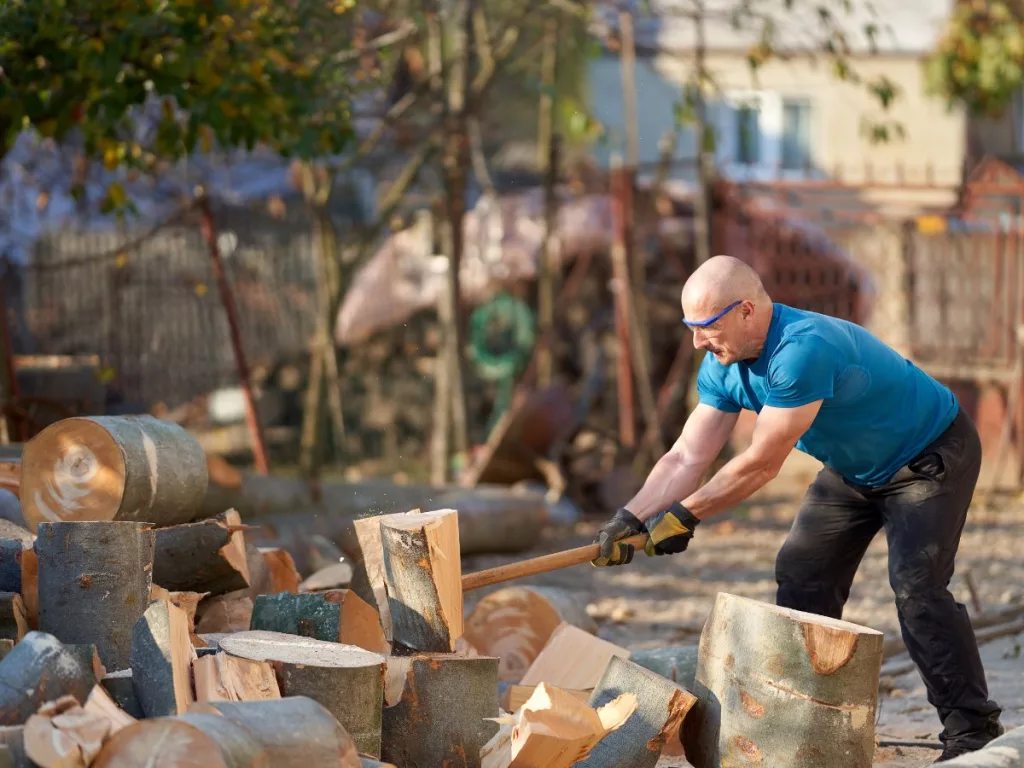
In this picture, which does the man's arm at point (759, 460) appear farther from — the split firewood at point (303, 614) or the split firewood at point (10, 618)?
the split firewood at point (10, 618)

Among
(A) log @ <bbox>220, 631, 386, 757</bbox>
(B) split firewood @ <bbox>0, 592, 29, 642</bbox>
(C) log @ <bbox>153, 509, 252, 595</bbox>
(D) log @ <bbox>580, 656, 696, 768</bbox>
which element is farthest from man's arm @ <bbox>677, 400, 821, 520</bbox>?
(B) split firewood @ <bbox>0, 592, 29, 642</bbox>

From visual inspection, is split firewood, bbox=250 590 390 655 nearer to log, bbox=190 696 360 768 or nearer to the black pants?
log, bbox=190 696 360 768

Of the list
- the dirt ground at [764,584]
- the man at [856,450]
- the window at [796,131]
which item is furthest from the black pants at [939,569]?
the window at [796,131]

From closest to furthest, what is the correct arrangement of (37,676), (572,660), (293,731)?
(293,731)
(37,676)
(572,660)

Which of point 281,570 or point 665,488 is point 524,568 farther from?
point 281,570

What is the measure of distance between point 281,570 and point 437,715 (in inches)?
65.6

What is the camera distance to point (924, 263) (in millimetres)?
11633

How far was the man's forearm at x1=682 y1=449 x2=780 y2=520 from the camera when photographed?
162 inches

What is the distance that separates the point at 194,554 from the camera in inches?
183

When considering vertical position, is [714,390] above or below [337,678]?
above

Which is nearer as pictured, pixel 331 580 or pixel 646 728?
pixel 646 728

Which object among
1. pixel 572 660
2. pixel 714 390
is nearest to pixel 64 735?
pixel 572 660

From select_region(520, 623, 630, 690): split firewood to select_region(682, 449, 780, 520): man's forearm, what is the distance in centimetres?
63

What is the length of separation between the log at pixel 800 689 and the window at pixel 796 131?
56.2 feet
